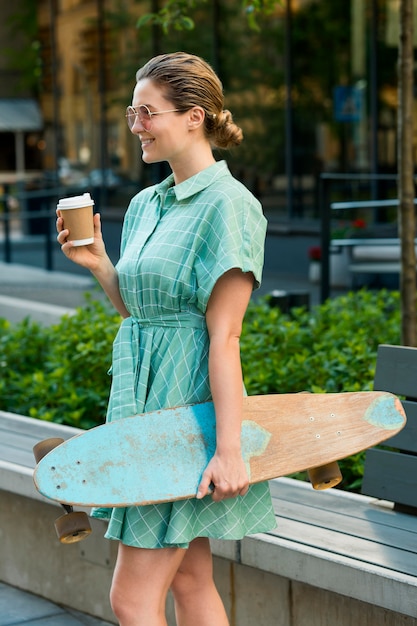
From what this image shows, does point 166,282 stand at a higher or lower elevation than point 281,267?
higher

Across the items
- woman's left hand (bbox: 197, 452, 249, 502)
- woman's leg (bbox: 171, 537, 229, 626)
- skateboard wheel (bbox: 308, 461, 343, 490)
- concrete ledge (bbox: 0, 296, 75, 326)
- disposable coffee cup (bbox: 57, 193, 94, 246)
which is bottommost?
concrete ledge (bbox: 0, 296, 75, 326)

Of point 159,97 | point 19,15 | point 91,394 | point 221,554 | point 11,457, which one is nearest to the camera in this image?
point 159,97

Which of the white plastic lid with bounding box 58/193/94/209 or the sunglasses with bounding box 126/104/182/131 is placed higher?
the sunglasses with bounding box 126/104/182/131

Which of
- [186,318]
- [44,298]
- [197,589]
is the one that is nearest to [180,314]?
[186,318]

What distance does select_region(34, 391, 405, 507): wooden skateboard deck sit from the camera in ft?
9.49

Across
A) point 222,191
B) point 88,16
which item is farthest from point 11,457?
point 88,16

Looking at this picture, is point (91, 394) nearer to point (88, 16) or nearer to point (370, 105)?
point (370, 105)

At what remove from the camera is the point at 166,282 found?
2.98m

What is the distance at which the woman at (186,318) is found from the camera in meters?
2.91

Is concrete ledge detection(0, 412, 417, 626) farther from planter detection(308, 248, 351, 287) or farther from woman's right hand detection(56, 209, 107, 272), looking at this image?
planter detection(308, 248, 351, 287)

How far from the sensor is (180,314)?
303 cm

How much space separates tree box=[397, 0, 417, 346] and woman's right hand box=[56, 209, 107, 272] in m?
2.86

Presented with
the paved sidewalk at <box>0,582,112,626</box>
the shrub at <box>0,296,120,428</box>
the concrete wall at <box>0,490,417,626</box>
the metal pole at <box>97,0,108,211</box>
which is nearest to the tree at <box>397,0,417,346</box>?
the shrub at <box>0,296,120,428</box>

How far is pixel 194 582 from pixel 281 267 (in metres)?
11.7
